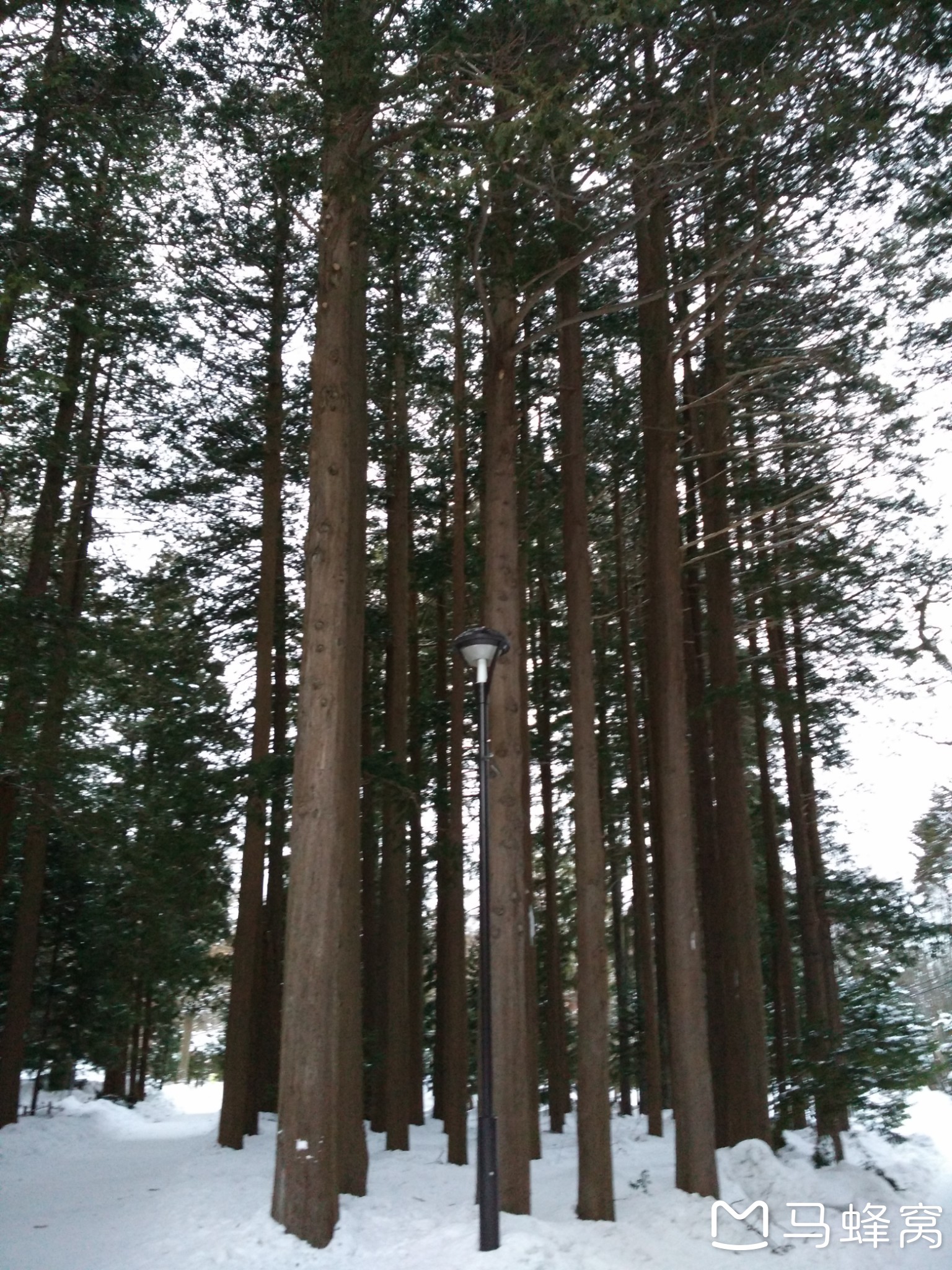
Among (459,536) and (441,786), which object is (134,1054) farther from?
(459,536)

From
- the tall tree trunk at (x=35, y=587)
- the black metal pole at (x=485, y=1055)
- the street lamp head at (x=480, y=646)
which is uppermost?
the tall tree trunk at (x=35, y=587)

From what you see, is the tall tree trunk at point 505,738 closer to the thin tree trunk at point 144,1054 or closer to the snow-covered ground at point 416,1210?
the snow-covered ground at point 416,1210

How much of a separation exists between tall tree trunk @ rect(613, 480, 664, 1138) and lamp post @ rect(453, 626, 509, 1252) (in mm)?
8081

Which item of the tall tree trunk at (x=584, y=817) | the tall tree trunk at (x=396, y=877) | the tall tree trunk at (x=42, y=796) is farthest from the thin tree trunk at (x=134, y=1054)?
the tall tree trunk at (x=584, y=817)

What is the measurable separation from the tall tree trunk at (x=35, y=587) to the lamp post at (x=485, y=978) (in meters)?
5.46

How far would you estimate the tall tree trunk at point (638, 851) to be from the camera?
16375 mm

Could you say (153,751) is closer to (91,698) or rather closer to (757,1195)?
(91,698)

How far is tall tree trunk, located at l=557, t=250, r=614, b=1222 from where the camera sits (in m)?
9.30

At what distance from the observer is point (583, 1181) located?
30.6 ft

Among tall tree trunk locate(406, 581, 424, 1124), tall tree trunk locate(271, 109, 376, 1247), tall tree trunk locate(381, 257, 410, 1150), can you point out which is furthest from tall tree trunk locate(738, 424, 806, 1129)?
tall tree trunk locate(271, 109, 376, 1247)

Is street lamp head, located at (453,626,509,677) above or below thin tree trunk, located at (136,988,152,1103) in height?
above

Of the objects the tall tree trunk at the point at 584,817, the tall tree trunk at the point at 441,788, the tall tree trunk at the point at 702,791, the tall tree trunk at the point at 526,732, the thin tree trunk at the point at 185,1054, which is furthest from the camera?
the thin tree trunk at the point at 185,1054

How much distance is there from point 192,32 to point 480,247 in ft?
12.9

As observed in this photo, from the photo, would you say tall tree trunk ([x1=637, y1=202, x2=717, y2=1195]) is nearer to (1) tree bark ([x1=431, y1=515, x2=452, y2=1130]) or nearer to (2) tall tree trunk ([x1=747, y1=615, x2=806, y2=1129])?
(1) tree bark ([x1=431, y1=515, x2=452, y2=1130])
